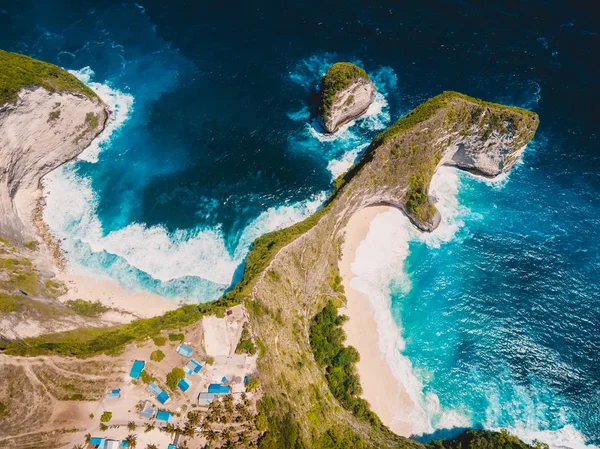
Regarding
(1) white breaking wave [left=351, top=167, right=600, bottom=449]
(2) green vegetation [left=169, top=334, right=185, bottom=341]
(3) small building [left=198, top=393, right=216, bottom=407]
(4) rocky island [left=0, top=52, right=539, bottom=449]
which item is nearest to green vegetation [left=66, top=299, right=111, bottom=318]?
(4) rocky island [left=0, top=52, right=539, bottom=449]

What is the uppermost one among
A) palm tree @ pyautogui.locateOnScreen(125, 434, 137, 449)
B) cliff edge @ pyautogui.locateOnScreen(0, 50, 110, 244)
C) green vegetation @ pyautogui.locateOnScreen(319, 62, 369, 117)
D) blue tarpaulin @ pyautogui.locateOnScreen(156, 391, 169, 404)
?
green vegetation @ pyautogui.locateOnScreen(319, 62, 369, 117)

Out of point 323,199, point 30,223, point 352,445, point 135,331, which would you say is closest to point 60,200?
point 30,223

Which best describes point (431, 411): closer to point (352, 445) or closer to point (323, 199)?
point (352, 445)

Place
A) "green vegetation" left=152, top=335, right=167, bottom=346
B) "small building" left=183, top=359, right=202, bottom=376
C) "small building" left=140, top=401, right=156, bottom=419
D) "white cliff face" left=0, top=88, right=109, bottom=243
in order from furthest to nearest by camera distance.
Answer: "white cliff face" left=0, top=88, right=109, bottom=243
"green vegetation" left=152, top=335, right=167, bottom=346
"small building" left=183, top=359, right=202, bottom=376
"small building" left=140, top=401, right=156, bottom=419

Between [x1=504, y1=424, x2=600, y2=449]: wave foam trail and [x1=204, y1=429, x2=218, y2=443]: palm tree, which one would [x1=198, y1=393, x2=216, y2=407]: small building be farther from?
[x1=504, y1=424, x2=600, y2=449]: wave foam trail

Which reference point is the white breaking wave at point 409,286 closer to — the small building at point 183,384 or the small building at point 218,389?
the small building at point 218,389

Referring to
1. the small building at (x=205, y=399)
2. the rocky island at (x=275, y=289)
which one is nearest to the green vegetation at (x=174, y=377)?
the rocky island at (x=275, y=289)

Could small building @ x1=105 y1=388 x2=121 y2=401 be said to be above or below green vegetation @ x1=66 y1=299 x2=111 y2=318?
below
